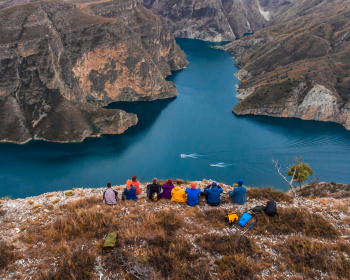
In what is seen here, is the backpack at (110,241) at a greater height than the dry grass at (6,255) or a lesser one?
greater

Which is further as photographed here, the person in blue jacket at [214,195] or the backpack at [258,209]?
the person in blue jacket at [214,195]

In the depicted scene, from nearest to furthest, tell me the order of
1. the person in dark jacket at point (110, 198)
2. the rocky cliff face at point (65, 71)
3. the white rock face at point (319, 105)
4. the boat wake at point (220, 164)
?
the person in dark jacket at point (110, 198) < the boat wake at point (220, 164) < the rocky cliff face at point (65, 71) < the white rock face at point (319, 105)

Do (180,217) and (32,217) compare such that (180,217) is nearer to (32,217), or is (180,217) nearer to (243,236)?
(243,236)

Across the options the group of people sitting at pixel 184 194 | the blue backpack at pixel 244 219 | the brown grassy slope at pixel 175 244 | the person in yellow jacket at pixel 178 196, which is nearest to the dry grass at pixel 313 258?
the brown grassy slope at pixel 175 244

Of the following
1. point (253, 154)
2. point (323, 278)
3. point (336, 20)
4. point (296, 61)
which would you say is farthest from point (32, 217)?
point (336, 20)

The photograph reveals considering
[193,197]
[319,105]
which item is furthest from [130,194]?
[319,105]

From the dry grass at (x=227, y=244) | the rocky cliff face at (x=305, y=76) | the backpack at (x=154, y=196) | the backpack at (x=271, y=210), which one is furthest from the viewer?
the rocky cliff face at (x=305, y=76)

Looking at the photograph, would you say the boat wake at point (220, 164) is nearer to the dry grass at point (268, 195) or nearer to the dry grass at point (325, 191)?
the dry grass at point (325, 191)
